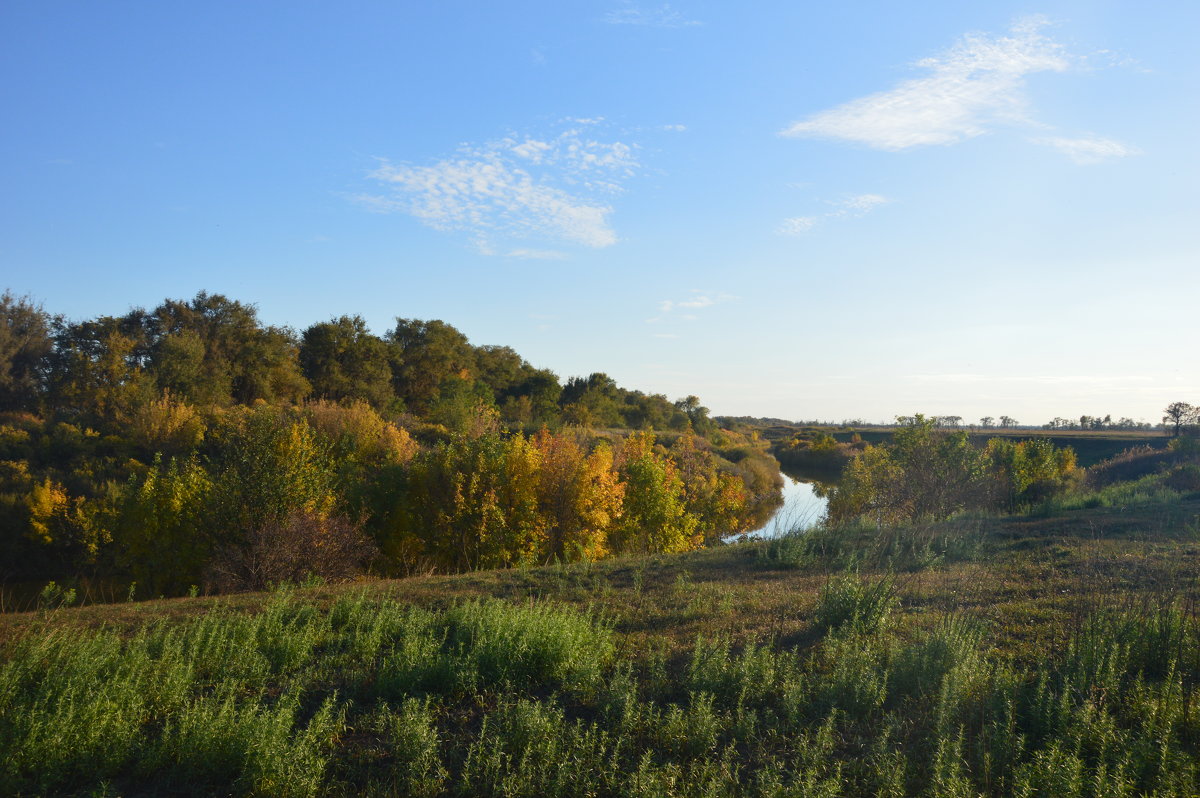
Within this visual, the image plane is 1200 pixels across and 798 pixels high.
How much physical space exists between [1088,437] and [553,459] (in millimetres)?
64949

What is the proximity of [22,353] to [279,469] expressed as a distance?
42810 millimetres

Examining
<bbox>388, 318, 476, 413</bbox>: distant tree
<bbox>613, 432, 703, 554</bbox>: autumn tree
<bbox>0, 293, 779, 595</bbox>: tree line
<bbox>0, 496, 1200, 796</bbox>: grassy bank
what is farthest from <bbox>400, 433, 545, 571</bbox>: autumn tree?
<bbox>388, 318, 476, 413</bbox>: distant tree

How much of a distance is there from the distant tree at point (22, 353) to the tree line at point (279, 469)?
4.7 inches

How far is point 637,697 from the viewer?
5148 millimetres

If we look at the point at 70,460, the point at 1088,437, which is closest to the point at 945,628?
the point at 70,460

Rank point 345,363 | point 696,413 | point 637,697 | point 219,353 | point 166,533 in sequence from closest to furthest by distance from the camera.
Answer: point 637,697 < point 166,533 < point 219,353 < point 345,363 < point 696,413

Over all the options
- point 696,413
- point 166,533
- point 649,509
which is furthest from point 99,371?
point 696,413

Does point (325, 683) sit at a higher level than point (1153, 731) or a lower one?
lower

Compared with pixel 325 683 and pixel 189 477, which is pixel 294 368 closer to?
pixel 189 477

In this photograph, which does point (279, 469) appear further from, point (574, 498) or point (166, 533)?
point (574, 498)

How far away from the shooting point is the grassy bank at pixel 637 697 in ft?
13.1

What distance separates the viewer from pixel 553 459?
24.8m

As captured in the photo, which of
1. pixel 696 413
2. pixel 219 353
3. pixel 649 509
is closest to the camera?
pixel 649 509

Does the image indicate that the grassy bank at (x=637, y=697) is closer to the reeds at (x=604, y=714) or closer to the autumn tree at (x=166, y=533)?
the reeds at (x=604, y=714)
